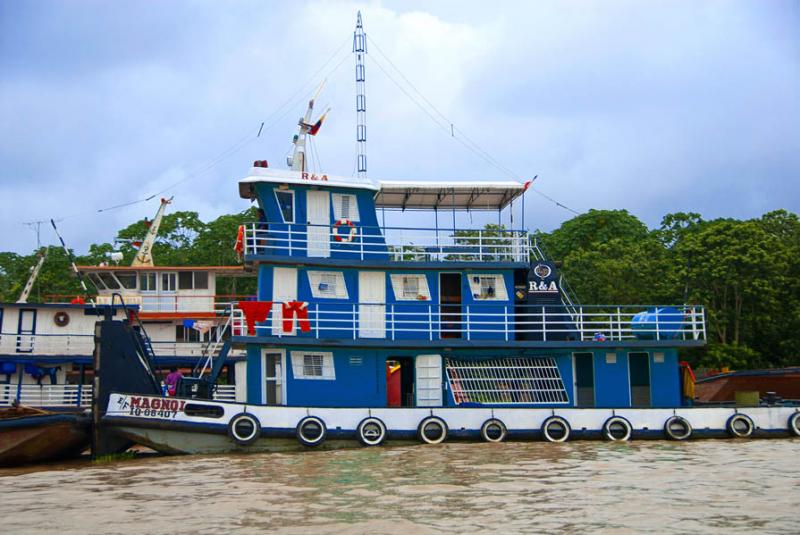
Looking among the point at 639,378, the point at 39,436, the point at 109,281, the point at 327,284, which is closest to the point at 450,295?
the point at 327,284

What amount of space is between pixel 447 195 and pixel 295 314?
18.5 ft

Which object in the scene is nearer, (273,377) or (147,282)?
(273,377)

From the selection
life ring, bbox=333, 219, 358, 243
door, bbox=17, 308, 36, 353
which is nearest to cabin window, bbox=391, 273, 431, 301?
life ring, bbox=333, 219, 358, 243

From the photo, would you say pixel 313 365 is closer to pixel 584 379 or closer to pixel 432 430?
pixel 432 430

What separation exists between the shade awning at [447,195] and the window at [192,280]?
1066 centimetres

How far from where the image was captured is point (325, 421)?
63.4 feet

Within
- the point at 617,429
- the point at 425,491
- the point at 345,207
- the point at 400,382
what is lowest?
the point at 425,491

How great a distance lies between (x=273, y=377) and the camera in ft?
67.2

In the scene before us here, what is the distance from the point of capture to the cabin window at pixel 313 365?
20.5m

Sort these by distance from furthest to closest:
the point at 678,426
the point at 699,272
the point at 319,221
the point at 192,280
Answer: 1. the point at 699,272
2. the point at 192,280
3. the point at 319,221
4. the point at 678,426

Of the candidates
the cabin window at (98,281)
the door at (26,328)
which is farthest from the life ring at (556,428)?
the cabin window at (98,281)

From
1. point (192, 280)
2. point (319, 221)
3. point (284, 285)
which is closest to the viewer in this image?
point (284, 285)

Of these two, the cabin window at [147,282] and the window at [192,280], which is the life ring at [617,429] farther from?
the cabin window at [147,282]

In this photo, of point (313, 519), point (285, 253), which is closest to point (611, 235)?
point (285, 253)
